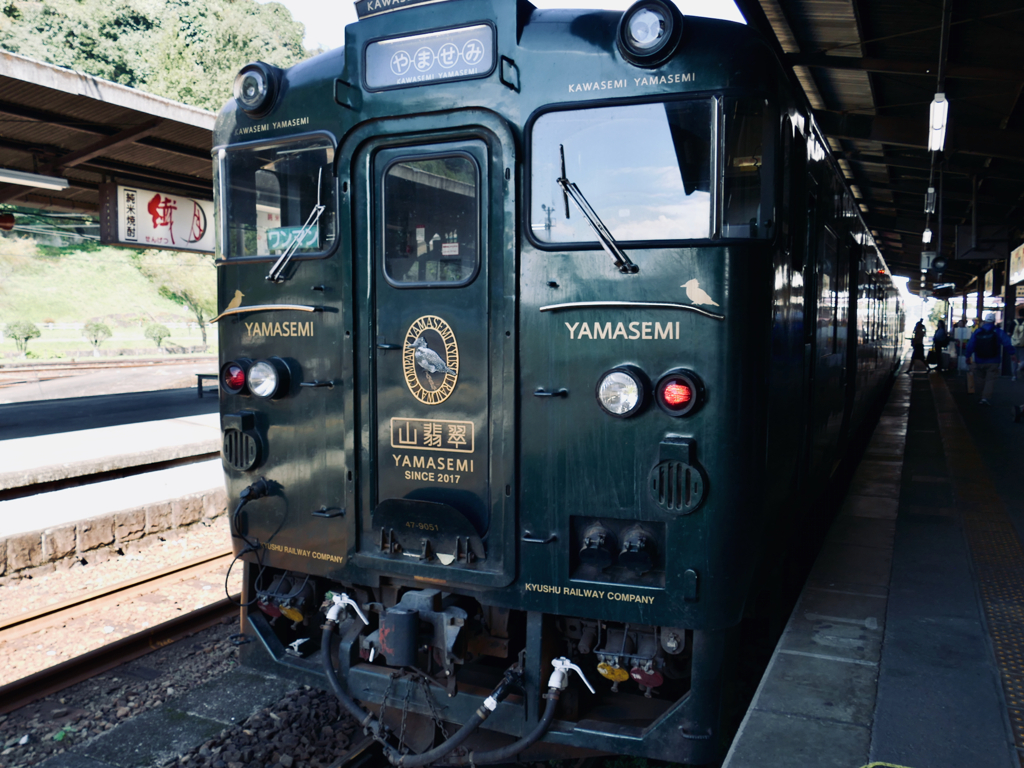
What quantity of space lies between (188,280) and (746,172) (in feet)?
147

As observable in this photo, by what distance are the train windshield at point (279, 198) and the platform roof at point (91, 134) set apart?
4.41 metres

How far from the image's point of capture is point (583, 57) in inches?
132

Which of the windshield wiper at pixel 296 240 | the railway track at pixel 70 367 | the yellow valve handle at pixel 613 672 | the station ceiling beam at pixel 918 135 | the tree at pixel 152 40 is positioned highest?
the tree at pixel 152 40

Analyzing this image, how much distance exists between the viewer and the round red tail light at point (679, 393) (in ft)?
10.4

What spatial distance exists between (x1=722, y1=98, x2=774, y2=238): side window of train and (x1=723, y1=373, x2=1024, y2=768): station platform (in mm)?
2069

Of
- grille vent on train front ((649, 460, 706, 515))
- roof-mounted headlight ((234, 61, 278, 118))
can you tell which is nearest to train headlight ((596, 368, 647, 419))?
grille vent on train front ((649, 460, 706, 515))

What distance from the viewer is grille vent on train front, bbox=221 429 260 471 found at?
4078 mm

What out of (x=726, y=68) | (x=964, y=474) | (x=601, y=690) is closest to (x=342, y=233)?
(x=726, y=68)

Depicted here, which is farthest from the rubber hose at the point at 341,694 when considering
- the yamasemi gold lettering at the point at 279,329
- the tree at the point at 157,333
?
the tree at the point at 157,333

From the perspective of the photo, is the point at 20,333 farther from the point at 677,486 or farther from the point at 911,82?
the point at 677,486

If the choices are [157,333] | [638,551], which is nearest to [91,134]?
[638,551]

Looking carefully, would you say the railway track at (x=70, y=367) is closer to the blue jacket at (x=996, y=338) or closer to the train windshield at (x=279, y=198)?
the train windshield at (x=279, y=198)

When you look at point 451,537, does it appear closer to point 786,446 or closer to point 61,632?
point 786,446

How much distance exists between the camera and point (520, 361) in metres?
3.46
